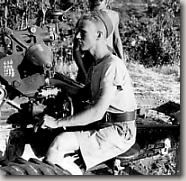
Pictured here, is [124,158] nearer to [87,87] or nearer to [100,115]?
[100,115]

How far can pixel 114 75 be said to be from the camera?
2.06m

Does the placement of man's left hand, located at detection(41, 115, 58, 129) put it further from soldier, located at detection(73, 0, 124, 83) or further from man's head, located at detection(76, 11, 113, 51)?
man's head, located at detection(76, 11, 113, 51)

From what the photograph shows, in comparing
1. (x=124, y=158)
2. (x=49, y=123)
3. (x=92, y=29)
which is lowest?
(x=124, y=158)

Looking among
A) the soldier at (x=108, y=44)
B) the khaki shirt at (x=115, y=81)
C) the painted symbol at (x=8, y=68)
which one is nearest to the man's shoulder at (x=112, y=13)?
A: the soldier at (x=108, y=44)

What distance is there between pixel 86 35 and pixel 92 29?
3cm

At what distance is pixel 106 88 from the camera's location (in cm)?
204

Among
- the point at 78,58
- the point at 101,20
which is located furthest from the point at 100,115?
the point at 101,20

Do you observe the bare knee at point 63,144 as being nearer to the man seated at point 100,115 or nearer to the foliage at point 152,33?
the man seated at point 100,115

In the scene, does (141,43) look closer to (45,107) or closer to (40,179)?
(45,107)

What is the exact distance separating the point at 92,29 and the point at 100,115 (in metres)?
0.32

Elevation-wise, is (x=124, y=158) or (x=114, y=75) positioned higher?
(x=114, y=75)

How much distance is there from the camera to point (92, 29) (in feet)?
6.79

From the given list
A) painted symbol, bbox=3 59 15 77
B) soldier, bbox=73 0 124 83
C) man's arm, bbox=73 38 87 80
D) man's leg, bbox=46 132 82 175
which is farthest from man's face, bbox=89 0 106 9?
man's leg, bbox=46 132 82 175

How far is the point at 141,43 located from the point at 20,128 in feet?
1.84
